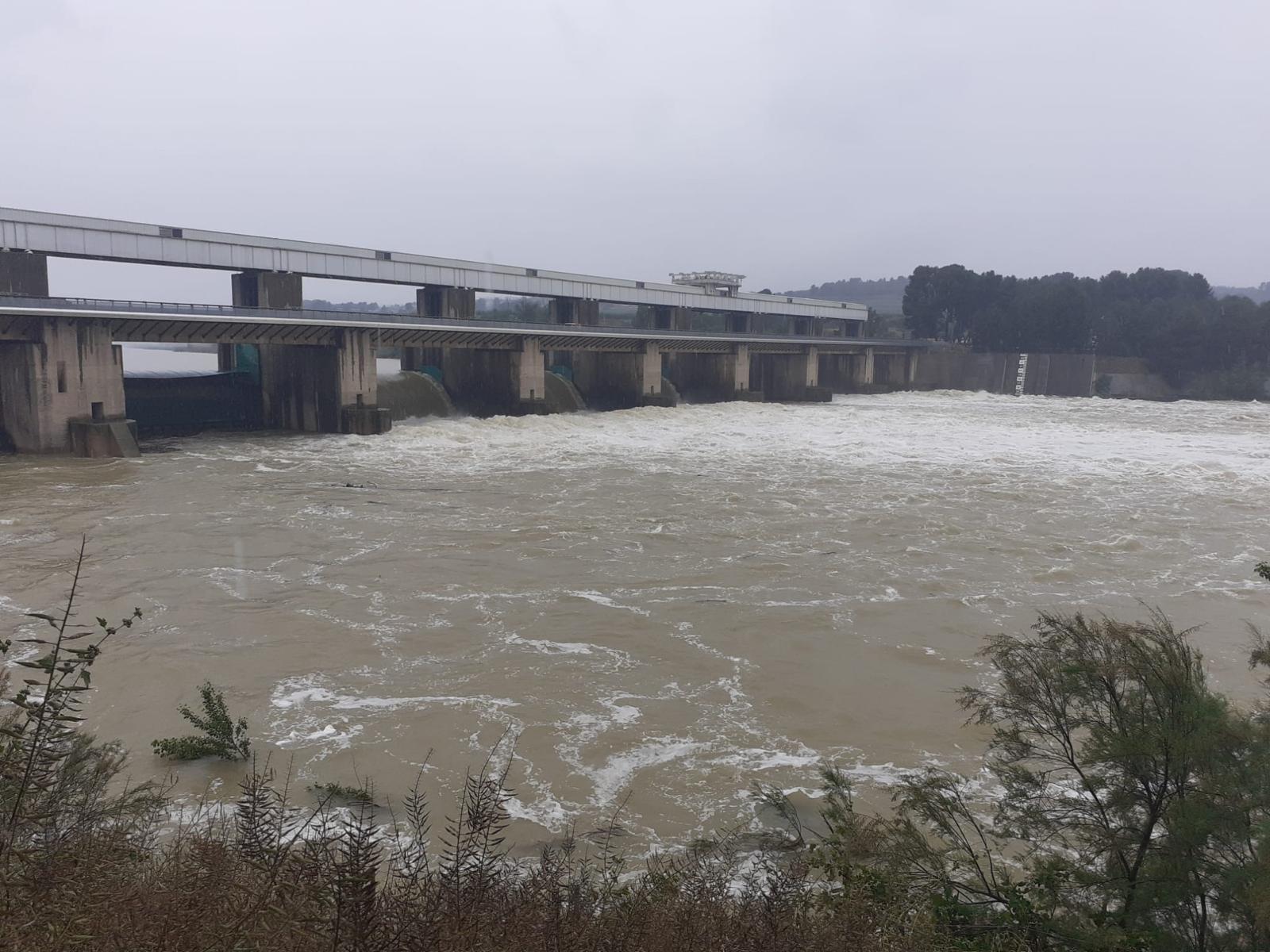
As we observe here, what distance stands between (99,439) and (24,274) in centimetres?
792

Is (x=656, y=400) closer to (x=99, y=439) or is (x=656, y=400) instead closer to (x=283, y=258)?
(x=283, y=258)

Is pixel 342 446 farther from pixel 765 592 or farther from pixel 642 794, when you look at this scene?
pixel 642 794

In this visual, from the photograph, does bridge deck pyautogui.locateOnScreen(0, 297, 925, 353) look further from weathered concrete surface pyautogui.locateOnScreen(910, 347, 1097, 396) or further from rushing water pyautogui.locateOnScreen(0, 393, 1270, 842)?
weathered concrete surface pyautogui.locateOnScreen(910, 347, 1097, 396)

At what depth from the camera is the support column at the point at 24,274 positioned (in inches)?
1175

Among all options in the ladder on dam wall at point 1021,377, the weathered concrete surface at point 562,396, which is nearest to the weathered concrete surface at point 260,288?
the weathered concrete surface at point 562,396

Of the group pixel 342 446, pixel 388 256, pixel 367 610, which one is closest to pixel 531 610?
pixel 367 610

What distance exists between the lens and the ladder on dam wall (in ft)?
251

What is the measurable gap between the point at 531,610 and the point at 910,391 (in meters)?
67.0

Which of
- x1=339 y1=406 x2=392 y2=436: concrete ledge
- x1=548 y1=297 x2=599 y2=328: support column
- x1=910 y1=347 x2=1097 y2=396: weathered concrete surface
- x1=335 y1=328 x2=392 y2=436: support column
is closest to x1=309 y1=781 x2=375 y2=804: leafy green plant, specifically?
x1=339 y1=406 x2=392 y2=436: concrete ledge

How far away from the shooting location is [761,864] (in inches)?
259

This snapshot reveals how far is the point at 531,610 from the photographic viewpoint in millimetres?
13477

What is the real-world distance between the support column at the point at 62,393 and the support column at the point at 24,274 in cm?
417

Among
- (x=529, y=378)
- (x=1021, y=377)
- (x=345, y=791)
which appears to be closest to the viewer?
(x=345, y=791)

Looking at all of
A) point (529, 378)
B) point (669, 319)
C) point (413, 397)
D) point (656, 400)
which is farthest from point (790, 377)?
point (413, 397)
